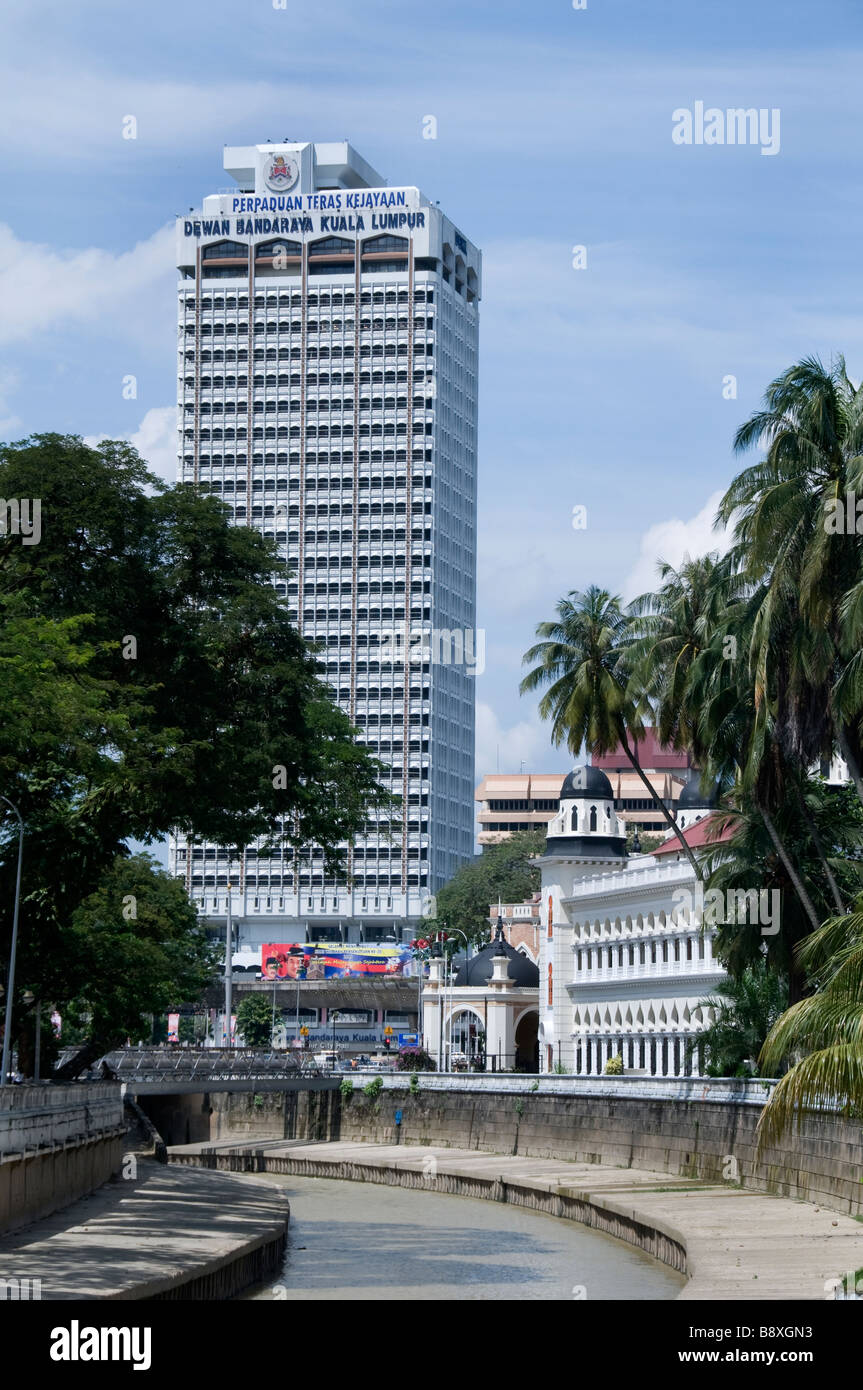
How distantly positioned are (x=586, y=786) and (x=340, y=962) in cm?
7225

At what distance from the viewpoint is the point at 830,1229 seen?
38.8 metres

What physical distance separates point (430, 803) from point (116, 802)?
14723cm

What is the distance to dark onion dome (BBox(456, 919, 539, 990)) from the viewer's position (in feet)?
387

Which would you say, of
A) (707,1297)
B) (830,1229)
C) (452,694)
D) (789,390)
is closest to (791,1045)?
(707,1297)

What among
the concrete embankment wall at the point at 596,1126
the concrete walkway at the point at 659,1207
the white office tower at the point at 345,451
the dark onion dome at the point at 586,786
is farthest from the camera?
the white office tower at the point at 345,451

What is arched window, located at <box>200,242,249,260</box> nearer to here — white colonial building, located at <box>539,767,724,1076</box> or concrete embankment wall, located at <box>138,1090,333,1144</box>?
white colonial building, located at <box>539,767,724,1076</box>

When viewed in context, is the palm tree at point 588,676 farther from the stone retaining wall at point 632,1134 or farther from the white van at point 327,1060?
the white van at point 327,1060

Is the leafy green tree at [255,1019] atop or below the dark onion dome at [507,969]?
below

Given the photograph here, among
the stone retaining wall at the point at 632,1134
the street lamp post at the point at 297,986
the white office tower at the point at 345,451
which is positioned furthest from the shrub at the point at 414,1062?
the white office tower at the point at 345,451

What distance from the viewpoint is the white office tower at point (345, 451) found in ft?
614

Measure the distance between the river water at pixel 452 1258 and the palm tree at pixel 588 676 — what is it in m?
20.8

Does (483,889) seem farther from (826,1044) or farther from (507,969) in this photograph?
(826,1044)

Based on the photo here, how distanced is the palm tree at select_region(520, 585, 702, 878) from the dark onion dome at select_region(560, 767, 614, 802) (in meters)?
31.8

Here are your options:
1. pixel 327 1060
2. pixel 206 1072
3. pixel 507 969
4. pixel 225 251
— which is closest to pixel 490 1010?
pixel 507 969
